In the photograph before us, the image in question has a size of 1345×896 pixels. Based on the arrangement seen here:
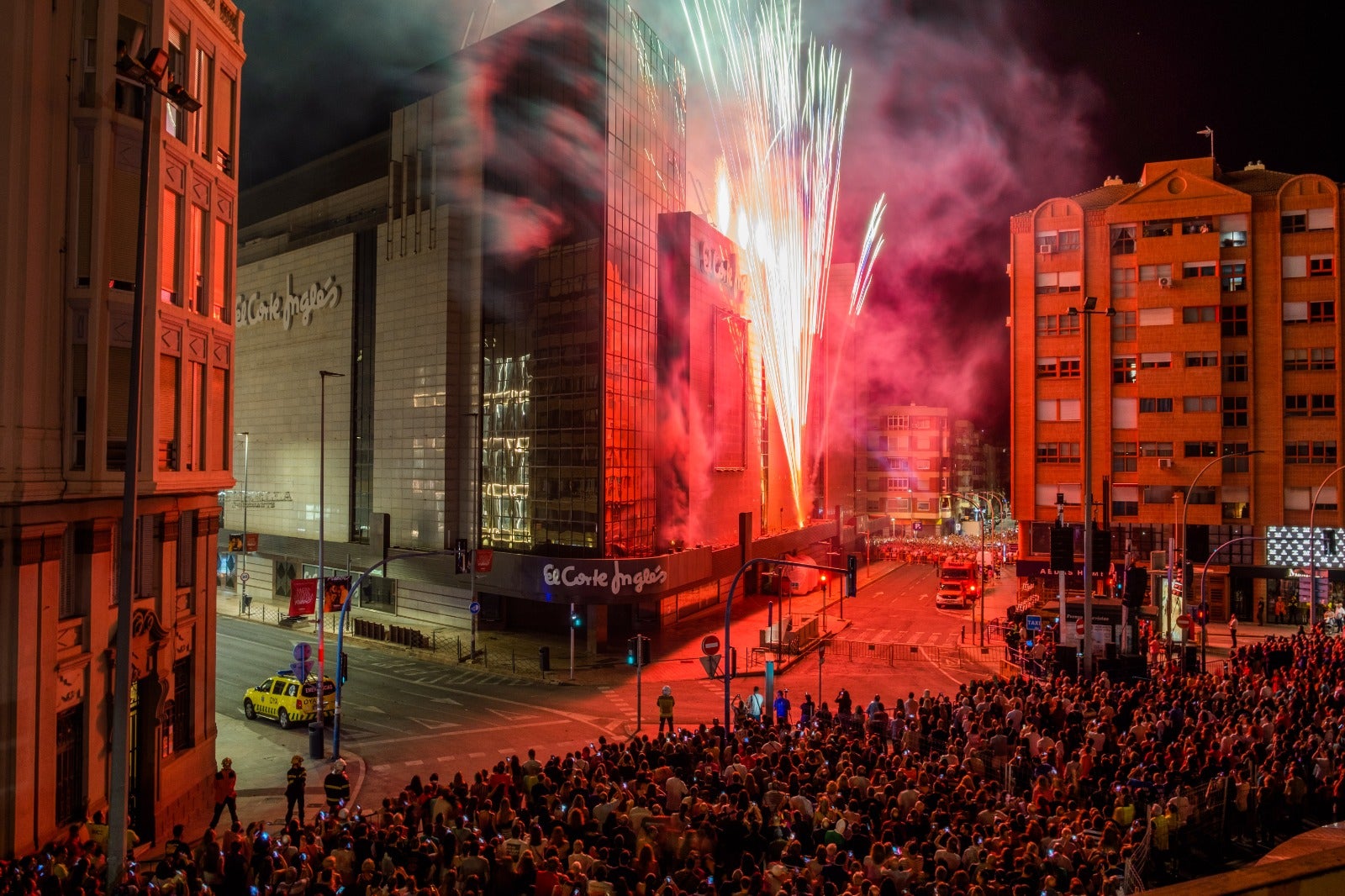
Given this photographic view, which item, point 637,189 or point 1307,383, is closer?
point 637,189

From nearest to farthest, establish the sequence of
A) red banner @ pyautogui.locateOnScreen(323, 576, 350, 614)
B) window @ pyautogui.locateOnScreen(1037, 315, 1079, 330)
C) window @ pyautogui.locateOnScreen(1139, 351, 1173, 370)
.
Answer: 1. red banner @ pyautogui.locateOnScreen(323, 576, 350, 614)
2. window @ pyautogui.locateOnScreen(1139, 351, 1173, 370)
3. window @ pyautogui.locateOnScreen(1037, 315, 1079, 330)

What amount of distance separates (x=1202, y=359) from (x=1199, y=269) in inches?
242

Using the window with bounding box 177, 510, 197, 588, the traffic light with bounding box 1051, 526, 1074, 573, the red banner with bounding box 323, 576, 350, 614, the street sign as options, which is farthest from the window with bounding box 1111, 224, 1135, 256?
the window with bounding box 177, 510, 197, 588

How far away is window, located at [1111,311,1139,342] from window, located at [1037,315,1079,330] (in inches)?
96.3

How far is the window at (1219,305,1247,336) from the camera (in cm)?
5431

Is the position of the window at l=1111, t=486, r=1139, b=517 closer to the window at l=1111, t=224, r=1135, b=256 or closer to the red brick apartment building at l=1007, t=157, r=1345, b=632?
the red brick apartment building at l=1007, t=157, r=1345, b=632

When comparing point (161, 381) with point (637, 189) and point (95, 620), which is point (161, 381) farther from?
point (637, 189)

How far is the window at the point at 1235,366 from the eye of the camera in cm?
5422

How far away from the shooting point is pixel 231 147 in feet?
72.3

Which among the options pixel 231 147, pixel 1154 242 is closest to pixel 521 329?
pixel 231 147

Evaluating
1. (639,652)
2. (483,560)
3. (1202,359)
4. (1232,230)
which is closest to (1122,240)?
(1232,230)

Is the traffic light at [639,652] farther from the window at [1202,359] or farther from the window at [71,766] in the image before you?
the window at [1202,359]

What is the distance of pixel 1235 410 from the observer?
5416 centimetres

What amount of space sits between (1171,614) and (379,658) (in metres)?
36.5
